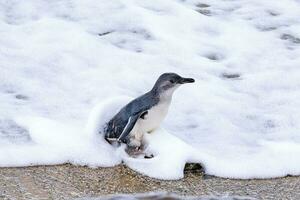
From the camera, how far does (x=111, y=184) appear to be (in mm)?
3740

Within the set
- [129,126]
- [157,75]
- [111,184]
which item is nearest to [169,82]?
[129,126]

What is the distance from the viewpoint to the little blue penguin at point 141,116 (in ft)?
13.3

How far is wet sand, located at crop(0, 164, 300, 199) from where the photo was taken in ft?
11.9

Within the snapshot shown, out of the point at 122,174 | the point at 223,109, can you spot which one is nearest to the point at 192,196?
the point at 122,174

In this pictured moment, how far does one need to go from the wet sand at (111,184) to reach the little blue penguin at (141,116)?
22 cm

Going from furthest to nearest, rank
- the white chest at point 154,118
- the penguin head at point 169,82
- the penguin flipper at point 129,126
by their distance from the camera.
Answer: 1. the penguin head at point 169,82
2. the white chest at point 154,118
3. the penguin flipper at point 129,126

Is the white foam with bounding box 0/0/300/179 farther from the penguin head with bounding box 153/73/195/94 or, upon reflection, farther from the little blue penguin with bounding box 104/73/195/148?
the penguin head with bounding box 153/73/195/94

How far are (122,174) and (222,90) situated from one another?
1467mm

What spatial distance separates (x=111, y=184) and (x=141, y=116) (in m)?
0.50

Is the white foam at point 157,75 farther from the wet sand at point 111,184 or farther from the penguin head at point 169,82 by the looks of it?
the penguin head at point 169,82

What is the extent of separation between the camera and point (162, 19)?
650cm

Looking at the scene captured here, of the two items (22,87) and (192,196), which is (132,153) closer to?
(192,196)

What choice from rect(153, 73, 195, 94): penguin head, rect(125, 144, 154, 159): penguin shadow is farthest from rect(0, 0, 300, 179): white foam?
rect(153, 73, 195, 94): penguin head

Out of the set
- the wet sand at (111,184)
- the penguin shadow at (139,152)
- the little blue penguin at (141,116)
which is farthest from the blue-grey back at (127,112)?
the wet sand at (111,184)
